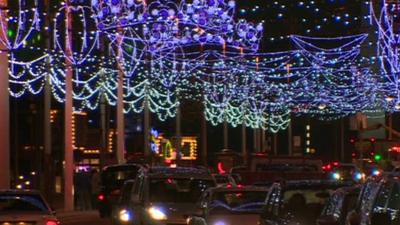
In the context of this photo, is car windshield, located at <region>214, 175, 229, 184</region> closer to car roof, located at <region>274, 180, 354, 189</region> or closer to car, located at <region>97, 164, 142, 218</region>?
car, located at <region>97, 164, 142, 218</region>

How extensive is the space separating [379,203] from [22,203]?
8289mm

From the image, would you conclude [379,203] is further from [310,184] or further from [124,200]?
[124,200]

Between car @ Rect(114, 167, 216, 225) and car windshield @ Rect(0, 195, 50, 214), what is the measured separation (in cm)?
265

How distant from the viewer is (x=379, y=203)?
Answer: 9031 mm

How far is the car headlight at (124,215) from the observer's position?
63.2 feet

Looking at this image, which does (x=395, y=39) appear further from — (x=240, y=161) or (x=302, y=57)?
(x=240, y=161)

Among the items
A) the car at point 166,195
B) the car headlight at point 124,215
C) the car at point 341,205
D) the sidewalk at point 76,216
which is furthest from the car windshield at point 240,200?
the sidewalk at point 76,216

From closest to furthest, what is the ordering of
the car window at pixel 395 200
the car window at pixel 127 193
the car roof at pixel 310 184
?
the car window at pixel 395 200, the car roof at pixel 310 184, the car window at pixel 127 193

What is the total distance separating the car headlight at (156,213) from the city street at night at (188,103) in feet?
0.09

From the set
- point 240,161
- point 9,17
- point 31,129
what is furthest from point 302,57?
point 9,17

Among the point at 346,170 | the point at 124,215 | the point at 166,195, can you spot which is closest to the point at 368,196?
the point at 166,195

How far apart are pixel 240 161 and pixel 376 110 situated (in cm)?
1930

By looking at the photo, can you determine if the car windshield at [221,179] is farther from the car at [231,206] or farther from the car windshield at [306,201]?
the car windshield at [306,201]

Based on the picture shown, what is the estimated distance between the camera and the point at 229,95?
56.2 m
